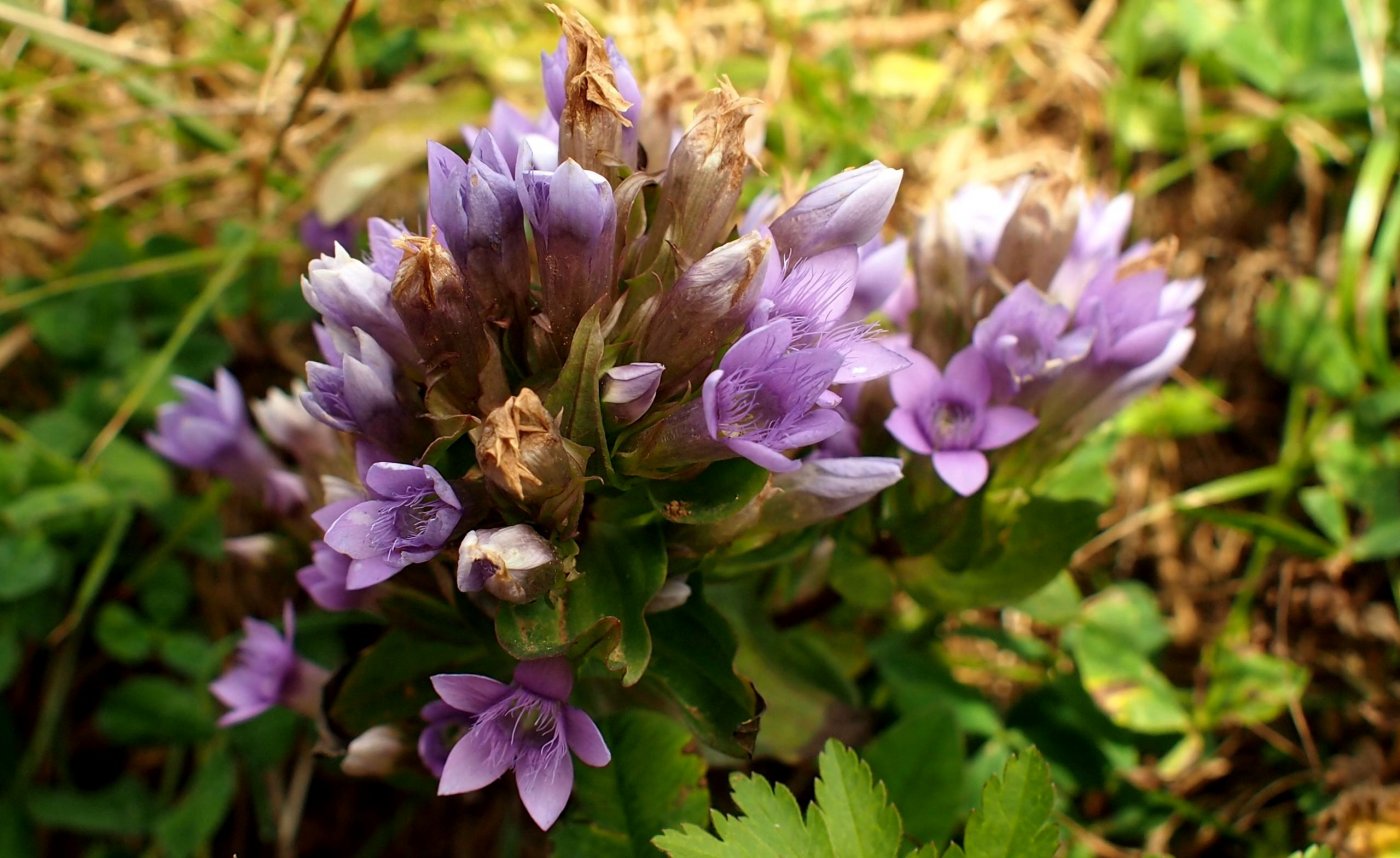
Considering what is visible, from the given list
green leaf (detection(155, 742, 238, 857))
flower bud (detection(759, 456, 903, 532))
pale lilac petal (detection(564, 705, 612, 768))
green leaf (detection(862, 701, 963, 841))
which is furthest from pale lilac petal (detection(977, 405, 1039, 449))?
green leaf (detection(155, 742, 238, 857))

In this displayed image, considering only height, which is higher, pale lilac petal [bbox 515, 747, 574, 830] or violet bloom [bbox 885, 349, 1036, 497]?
violet bloom [bbox 885, 349, 1036, 497]

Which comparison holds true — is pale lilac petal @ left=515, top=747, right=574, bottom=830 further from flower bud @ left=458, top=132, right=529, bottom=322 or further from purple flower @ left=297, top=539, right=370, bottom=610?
flower bud @ left=458, top=132, right=529, bottom=322

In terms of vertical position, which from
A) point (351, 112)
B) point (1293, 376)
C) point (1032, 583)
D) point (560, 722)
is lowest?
point (1293, 376)

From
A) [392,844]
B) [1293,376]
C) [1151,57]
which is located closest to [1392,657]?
[1293,376]

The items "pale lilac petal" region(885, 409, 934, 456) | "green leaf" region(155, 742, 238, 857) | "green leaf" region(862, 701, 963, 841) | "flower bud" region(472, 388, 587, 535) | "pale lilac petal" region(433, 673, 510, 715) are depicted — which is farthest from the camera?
"green leaf" region(155, 742, 238, 857)

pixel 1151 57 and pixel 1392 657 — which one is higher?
pixel 1151 57

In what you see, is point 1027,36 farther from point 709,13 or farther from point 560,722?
point 560,722

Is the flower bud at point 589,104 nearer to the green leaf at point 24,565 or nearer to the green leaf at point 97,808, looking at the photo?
the green leaf at point 24,565

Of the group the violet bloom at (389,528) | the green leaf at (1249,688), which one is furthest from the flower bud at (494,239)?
the green leaf at (1249,688)
